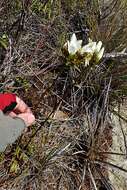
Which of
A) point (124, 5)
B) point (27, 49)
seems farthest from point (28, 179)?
point (124, 5)

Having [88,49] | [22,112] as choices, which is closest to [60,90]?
[22,112]

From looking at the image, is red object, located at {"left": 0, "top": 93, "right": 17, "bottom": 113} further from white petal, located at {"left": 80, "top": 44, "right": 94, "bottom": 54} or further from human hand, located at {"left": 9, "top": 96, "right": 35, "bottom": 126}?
white petal, located at {"left": 80, "top": 44, "right": 94, "bottom": 54}

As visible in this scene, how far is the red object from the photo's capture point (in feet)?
6.93

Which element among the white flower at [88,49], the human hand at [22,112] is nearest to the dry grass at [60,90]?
the human hand at [22,112]

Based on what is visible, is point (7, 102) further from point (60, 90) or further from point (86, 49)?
point (60, 90)

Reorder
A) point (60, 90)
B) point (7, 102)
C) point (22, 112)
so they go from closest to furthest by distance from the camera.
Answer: point (7, 102) → point (22, 112) → point (60, 90)

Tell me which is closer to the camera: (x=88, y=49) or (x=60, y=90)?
(x=88, y=49)

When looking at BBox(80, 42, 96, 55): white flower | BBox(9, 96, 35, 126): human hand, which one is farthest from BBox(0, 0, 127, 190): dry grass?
BBox(80, 42, 96, 55): white flower

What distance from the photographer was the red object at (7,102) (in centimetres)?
211

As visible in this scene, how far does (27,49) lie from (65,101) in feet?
1.26

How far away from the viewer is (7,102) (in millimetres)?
2139

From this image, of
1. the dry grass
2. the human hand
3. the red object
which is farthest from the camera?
the dry grass

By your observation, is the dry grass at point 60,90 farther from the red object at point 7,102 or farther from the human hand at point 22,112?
the red object at point 7,102

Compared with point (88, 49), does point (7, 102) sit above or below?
below
